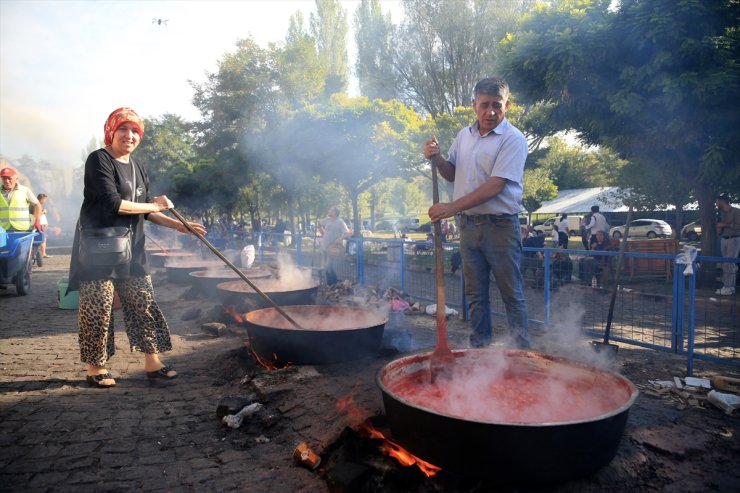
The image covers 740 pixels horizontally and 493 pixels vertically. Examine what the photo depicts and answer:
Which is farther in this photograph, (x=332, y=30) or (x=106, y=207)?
Answer: (x=332, y=30)

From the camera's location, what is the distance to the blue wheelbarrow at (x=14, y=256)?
8.24 m

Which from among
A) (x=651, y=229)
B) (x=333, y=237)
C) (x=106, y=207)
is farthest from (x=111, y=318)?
(x=651, y=229)

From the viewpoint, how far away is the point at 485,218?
3717mm

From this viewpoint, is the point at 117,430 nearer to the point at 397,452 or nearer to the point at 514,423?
the point at 397,452

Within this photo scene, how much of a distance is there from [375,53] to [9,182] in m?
28.0

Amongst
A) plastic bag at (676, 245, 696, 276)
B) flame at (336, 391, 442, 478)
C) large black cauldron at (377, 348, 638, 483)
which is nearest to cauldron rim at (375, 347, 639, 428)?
large black cauldron at (377, 348, 638, 483)

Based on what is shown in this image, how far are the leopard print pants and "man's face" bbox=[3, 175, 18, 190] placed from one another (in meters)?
6.06

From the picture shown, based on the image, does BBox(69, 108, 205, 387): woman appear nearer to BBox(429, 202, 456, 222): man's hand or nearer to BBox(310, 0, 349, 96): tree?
BBox(429, 202, 456, 222): man's hand

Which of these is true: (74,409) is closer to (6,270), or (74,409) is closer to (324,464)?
(324,464)

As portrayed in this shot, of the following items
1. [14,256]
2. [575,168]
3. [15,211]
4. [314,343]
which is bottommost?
[314,343]

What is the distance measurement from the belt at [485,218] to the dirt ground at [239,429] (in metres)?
1.62

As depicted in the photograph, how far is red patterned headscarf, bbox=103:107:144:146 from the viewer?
4.03m

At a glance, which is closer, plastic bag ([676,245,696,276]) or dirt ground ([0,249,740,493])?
Answer: dirt ground ([0,249,740,493])

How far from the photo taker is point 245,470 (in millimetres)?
2834
